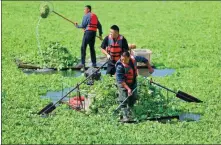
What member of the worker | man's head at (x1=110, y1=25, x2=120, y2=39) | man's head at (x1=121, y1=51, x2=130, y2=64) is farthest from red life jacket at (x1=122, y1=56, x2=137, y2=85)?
man's head at (x1=110, y1=25, x2=120, y2=39)

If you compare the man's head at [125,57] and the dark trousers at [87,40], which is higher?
the man's head at [125,57]

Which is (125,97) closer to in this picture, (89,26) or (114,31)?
(114,31)

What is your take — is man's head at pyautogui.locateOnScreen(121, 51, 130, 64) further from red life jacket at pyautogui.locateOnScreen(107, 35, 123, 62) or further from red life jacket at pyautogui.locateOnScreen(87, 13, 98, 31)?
red life jacket at pyautogui.locateOnScreen(87, 13, 98, 31)

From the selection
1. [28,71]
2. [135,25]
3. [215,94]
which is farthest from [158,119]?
[135,25]

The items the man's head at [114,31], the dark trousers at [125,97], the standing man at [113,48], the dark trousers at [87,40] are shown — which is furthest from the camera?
the dark trousers at [87,40]

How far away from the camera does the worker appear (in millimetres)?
14773

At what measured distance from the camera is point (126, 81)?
15.0 meters

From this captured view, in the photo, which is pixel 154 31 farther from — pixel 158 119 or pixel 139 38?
pixel 158 119

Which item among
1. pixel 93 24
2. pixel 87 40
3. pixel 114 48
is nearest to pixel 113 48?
pixel 114 48

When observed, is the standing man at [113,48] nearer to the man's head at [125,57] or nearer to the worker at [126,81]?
the worker at [126,81]

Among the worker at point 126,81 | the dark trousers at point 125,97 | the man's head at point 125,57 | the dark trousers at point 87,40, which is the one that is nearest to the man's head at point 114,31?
the worker at point 126,81

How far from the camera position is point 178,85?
18609mm

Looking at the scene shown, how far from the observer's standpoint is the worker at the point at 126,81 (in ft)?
48.5

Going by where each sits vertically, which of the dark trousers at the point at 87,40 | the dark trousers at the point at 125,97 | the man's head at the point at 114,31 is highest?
the man's head at the point at 114,31
